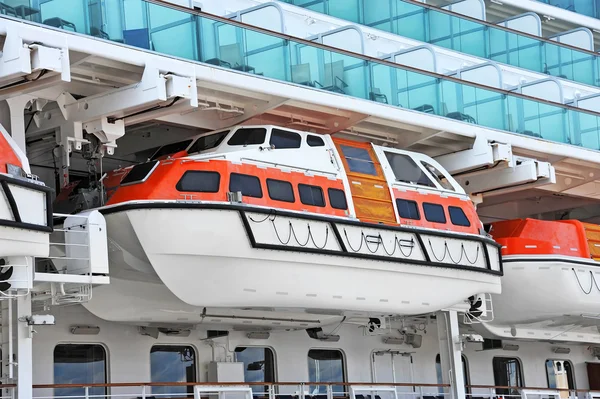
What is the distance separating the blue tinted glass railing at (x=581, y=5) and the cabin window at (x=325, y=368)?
392 inches

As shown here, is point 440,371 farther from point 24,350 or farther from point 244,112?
point 24,350

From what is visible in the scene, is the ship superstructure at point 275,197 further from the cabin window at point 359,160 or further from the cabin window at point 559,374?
the cabin window at point 559,374

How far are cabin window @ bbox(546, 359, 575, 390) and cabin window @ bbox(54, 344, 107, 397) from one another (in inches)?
410

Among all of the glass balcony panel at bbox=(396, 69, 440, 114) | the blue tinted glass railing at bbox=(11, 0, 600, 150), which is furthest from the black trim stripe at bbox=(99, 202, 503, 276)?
the glass balcony panel at bbox=(396, 69, 440, 114)

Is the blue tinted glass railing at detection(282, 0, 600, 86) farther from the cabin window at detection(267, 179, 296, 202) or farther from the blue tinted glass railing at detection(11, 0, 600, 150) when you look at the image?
the cabin window at detection(267, 179, 296, 202)

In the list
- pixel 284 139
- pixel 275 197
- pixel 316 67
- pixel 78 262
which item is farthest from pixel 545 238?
pixel 78 262

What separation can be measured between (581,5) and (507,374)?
8.61 meters

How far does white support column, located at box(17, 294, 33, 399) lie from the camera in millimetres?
12609

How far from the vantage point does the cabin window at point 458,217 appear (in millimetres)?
16661

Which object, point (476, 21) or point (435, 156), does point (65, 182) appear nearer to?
point (435, 156)

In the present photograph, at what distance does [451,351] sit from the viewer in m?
17.8

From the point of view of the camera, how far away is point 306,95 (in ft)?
50.2

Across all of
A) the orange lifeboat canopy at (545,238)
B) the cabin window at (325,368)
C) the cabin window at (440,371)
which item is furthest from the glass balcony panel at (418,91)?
the cabin window at (440,371)

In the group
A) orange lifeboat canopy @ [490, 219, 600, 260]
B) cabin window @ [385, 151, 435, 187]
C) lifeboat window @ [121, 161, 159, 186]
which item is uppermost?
cabin window @ [385, 151, 435, 187]
